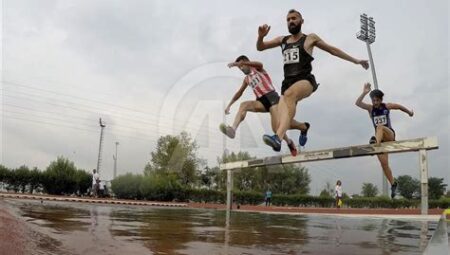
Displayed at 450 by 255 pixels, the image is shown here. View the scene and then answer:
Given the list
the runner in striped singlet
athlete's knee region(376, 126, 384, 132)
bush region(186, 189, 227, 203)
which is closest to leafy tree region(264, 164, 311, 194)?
bush region(186, 189, 227, 203)

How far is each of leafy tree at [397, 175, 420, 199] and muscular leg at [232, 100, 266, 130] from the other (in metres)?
22.3

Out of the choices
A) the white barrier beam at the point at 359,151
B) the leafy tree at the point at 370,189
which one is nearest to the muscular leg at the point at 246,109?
the white barrier beam at the point at 359,151

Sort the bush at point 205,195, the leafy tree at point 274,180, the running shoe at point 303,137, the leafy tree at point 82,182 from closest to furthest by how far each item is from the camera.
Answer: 1. the running shoe at point 303,137
2. the leafy tree at point 82,182
3. the bush at point 205,195
4. the leafy tree at point 274,180

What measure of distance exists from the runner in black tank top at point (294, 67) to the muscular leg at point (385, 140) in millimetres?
3943

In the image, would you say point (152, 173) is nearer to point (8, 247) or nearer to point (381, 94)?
point (381, 94)

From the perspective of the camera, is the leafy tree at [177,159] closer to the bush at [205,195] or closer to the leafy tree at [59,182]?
the bush at [205,195]

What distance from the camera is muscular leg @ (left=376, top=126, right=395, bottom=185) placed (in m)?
9.16

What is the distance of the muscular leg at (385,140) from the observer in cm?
916

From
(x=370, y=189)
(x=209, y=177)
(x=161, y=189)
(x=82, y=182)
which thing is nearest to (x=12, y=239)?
(x=161, y=189)

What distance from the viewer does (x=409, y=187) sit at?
27.9 metres

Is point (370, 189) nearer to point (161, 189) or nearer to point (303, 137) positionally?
point (161, 189)

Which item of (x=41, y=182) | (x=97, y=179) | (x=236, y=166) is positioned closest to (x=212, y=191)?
(x=97, y=179)

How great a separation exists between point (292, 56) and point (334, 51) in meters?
0.61

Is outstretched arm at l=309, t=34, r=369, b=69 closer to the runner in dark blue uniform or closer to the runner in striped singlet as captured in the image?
the runner in striped singlet
